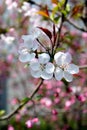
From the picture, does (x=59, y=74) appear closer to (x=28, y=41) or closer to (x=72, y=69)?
(x=72, y=69)

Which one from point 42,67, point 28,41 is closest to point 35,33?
point 28,41

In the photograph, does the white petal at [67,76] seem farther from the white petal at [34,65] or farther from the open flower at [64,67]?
the white petal at [34,65]

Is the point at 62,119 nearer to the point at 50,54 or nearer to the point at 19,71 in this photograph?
the point at 19,71

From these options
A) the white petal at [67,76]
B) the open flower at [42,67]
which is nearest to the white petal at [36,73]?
the open flower at [42,67]

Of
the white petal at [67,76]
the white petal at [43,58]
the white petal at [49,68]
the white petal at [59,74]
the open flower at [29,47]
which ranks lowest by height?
the white petal at [67,76]

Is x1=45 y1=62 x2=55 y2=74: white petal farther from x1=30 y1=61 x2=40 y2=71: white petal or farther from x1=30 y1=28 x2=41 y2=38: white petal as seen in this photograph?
x1=30 y1=28 x2=41 y2=38: white petal

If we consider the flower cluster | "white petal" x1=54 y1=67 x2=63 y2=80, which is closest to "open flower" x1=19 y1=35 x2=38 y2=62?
the flower cluster
